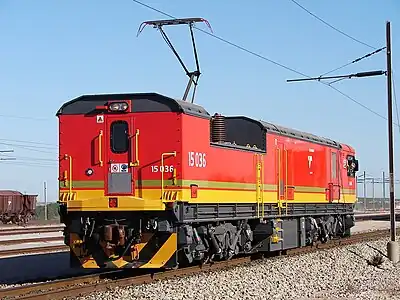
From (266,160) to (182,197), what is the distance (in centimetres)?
527

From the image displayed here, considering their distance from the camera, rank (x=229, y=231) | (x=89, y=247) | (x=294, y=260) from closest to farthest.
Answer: (x=89, y=247), (x=229, y=231), (x=294, y=260)

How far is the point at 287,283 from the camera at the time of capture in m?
15.2

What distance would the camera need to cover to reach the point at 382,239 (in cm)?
2817

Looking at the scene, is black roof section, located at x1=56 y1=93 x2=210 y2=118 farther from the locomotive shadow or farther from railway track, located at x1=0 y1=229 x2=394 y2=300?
the locomotive shadow

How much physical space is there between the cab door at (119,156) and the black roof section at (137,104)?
390 millimetres

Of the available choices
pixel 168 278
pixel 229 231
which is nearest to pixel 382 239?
pixel 229 231

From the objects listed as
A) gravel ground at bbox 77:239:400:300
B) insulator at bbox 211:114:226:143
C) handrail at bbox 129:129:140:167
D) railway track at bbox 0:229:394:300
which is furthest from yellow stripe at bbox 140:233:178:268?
insulator at bbox 211:114:226:143

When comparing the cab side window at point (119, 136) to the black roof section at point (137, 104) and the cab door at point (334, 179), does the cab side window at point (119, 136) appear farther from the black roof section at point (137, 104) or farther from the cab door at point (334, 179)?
the cab door at point (334, 179)

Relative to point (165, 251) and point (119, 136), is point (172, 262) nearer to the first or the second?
point (165, 251)

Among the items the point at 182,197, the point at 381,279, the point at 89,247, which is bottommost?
the point at 381,279

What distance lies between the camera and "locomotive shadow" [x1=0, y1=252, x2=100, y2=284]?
15877 millimetres

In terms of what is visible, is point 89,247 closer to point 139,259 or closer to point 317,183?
point 139,259

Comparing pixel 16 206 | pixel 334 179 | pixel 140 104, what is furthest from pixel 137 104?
pixel 16 206

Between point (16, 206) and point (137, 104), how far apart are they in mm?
39668
